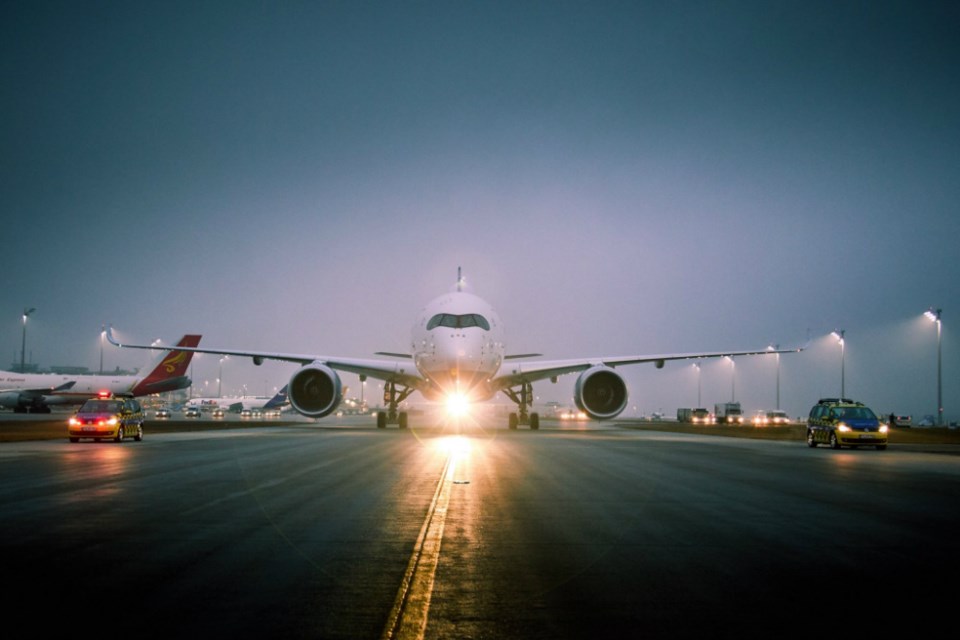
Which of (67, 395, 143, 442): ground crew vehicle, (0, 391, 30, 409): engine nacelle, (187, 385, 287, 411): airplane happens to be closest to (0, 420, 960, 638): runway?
(67, 395, 143, 442): ground crew vehicle

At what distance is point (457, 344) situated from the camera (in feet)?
103

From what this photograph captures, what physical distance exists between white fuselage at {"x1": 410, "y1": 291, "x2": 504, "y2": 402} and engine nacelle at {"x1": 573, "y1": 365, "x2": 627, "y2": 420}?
11.9 ft

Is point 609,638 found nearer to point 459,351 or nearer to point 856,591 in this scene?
point 856,591

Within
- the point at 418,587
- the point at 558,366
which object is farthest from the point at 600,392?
the point at 418,587

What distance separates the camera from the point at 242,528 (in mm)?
8555

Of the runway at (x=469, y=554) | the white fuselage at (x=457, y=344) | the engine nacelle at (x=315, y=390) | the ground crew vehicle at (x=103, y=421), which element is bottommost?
the runway at (x=469, y=554)

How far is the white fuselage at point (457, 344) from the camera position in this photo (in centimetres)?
3144

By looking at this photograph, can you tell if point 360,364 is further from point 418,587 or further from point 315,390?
point 418,587

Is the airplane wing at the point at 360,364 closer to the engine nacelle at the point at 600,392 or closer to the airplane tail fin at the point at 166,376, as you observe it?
the engine nacelle at the point at 600,392

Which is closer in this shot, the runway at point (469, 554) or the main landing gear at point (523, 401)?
the runway at point (469, 554)

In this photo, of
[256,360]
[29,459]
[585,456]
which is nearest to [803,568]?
[585,456]

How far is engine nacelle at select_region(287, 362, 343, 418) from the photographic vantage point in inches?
1291

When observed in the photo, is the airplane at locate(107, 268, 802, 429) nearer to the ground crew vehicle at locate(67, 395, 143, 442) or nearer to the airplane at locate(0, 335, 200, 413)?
the ground crew vehicle at locate(67, 395, 143, 442)

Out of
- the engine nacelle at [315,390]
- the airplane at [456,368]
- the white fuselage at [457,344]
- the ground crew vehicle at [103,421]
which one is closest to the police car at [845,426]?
the airplane at [456,368]
